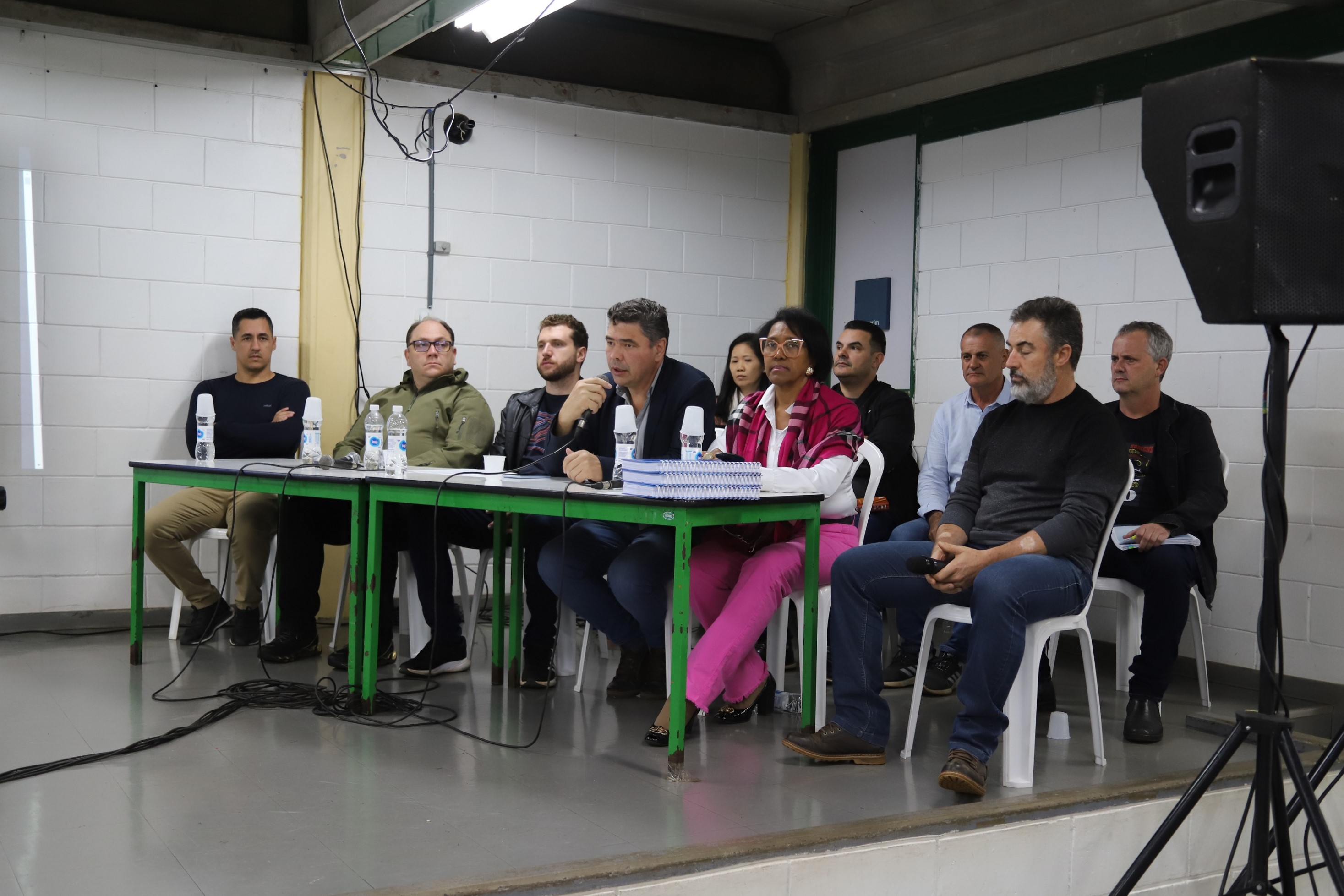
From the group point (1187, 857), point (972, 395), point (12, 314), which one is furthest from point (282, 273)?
point (1187, 857)

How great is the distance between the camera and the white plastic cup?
3316 mm

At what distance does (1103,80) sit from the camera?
466cm

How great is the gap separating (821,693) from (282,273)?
3.01 meters

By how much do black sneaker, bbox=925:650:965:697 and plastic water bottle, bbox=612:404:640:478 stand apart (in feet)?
4.18

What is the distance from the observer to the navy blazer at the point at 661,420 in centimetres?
353

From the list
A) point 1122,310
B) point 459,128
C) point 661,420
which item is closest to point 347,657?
point 661,420

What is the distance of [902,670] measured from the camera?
3965mm

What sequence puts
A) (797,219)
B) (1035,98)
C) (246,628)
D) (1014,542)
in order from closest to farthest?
(1014,542)
(246,628)
(1035,98)
(797,219)

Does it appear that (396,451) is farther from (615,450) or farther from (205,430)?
(205,430)

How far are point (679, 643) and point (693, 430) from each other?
2.04ft

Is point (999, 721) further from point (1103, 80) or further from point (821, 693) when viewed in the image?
point (1103, 80)

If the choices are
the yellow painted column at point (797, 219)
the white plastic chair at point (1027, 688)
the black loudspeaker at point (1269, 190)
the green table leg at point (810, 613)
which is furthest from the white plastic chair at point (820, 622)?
the yellow painted column at point (797, 219)

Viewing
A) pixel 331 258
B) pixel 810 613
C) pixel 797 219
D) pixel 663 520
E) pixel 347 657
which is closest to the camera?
pixel 663 520

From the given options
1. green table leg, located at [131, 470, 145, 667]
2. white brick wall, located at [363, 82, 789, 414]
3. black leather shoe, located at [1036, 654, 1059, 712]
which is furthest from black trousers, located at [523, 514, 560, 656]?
white brick wall, located at [363, 82, 789, 414]
